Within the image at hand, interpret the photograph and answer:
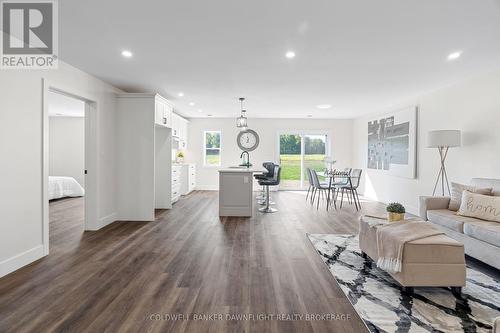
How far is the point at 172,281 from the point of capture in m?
2.54

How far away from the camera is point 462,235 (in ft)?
10.2

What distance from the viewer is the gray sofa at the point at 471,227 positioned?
8.86 feet

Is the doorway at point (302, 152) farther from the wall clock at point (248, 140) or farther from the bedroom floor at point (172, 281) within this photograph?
the bedroom floor at point (172, 281)

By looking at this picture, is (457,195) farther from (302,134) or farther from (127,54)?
(302,134)

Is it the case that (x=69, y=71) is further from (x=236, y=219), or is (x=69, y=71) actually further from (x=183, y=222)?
(x=236, y=219)

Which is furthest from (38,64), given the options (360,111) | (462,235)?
(360,111)

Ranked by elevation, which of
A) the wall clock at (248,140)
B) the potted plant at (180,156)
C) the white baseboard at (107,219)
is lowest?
the white baseboard at (107,219)

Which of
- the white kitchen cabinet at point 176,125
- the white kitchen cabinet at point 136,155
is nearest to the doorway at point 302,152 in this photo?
the white kitchen cabinet at point 176,125

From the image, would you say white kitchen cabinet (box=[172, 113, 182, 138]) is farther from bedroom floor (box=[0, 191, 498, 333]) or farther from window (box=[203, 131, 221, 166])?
bedroom floor (box=[0, 191, 498, 333])

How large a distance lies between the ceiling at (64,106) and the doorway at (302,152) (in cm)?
590

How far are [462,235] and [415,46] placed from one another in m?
2.31

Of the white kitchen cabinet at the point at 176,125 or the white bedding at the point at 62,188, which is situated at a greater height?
the white kitchen cabinet at the point at 176,125

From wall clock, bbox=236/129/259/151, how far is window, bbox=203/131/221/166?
0.76 metres

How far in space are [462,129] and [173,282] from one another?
199 inches
